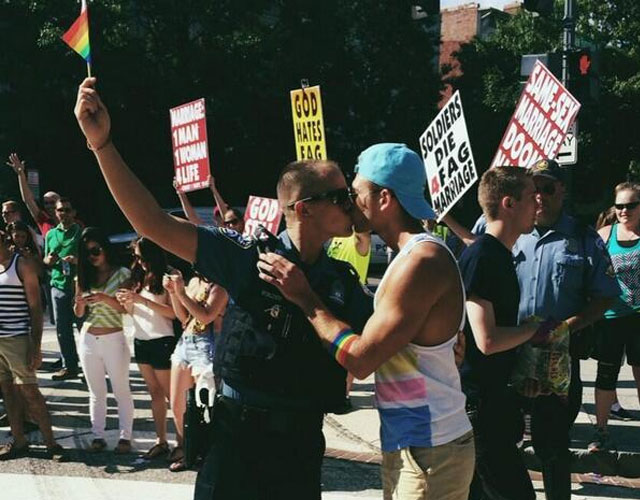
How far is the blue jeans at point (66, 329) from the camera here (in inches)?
358

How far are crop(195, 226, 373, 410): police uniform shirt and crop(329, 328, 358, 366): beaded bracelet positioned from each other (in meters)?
0.21

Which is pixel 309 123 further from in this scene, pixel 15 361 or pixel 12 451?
pixel 12 451

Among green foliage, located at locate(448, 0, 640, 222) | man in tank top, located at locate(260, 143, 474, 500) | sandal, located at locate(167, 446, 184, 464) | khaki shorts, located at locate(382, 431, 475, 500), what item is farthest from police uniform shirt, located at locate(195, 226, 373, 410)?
green foliage, located at locate(448, 0, 640, 222)

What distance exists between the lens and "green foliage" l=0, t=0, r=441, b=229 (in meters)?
22.2

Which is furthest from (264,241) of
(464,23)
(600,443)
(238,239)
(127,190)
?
(464,23)

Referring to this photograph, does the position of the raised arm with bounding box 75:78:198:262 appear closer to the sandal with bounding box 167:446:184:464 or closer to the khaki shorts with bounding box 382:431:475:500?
the khaki shorts with bounding box 382:431:475:500

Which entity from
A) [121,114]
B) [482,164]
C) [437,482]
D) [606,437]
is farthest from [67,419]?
[482,164]

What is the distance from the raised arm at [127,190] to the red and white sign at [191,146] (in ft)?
18.9

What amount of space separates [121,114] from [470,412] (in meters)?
21.3

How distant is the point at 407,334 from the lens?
8.70 feet

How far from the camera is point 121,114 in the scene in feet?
77.8

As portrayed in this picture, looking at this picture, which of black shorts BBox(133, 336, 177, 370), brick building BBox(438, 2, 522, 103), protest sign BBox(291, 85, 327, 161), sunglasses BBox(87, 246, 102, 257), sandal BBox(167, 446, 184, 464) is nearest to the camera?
sandal BBox(167, 446, 184, 464)

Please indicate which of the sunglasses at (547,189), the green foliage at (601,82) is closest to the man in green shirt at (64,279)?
the sunglasses at (547,189)

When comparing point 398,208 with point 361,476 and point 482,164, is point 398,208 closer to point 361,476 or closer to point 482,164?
point 361,476
